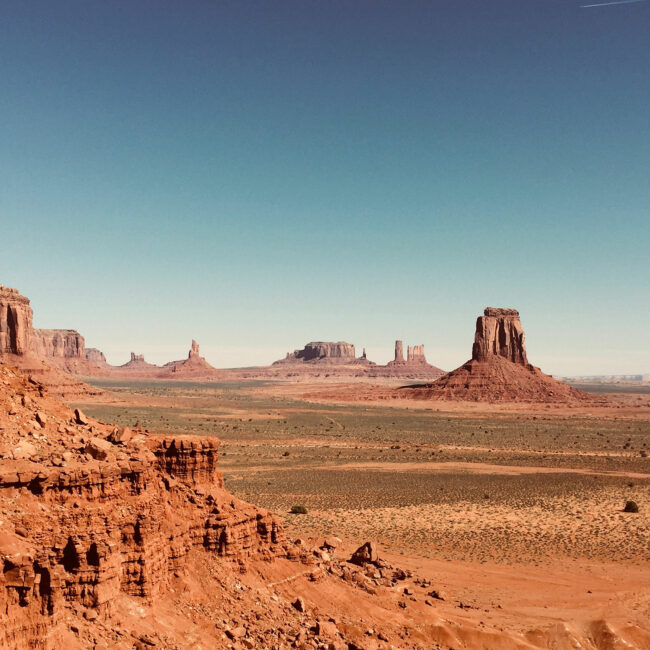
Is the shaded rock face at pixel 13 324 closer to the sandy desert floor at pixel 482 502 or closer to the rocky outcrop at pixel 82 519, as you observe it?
the sandy desert floor at pixel 482 502

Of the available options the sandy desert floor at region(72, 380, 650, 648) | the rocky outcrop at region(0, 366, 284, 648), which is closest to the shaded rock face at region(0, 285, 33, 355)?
the sandy desert floor at region(72, 380, 650, 648)

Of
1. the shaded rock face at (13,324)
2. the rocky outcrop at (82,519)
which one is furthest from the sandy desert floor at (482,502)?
the shaded rock face at (13,324)

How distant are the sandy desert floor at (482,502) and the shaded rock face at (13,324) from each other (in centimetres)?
4115

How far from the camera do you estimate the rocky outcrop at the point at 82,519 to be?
9680mm

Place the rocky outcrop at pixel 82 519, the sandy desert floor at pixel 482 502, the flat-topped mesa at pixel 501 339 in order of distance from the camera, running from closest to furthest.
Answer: the rocky outcrop at pixel 82 519 < the sandy desert floor at pixel 482 502 < the flat-topped mesa at pixel 501 339

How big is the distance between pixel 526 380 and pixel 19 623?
15274 cm

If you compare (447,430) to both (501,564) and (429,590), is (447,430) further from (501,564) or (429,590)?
(429,590)

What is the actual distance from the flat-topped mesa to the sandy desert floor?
61004mm

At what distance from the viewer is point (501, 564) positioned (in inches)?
1097

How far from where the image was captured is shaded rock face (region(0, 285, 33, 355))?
124312 mm

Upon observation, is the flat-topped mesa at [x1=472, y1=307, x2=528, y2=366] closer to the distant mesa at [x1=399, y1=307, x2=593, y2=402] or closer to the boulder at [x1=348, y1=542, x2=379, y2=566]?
the distant mesa at [x1=399, y1=307, x2=593, y2=402]

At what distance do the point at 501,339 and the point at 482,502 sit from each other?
126m

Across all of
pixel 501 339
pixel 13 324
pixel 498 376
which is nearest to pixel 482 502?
pixel 13 324

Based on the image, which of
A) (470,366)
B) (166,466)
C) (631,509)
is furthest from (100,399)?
(166,466)
